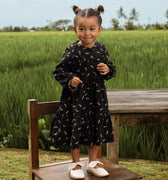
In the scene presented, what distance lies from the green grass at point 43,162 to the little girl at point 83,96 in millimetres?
1034

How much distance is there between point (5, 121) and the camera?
12.1 feet

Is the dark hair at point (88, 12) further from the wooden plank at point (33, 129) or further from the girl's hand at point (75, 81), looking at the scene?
the wooden plank at point (33, 129)

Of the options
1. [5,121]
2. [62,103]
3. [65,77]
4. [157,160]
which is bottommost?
[157,160]

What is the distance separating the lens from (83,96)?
6.01ft

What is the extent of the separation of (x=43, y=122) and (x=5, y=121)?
534 millimetres

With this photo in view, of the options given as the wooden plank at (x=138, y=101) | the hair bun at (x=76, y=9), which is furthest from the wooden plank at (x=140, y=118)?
the hair bun at (x=76, y=9)

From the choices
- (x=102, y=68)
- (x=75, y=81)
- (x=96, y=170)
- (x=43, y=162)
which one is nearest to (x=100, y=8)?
(x=102, y=68)

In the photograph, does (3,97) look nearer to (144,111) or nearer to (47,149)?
(47,149)

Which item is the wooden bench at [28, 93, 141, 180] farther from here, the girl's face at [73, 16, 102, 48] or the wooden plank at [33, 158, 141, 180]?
the girl's face at [73, 16, 102, 48]

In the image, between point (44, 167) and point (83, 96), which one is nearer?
point (83, 96)

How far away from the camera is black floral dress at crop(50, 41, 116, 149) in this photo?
183 cm

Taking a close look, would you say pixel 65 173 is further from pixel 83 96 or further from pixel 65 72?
pixel 65 72

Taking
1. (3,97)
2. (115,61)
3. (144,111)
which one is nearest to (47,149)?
(3,97)

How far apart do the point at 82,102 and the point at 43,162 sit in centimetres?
140
